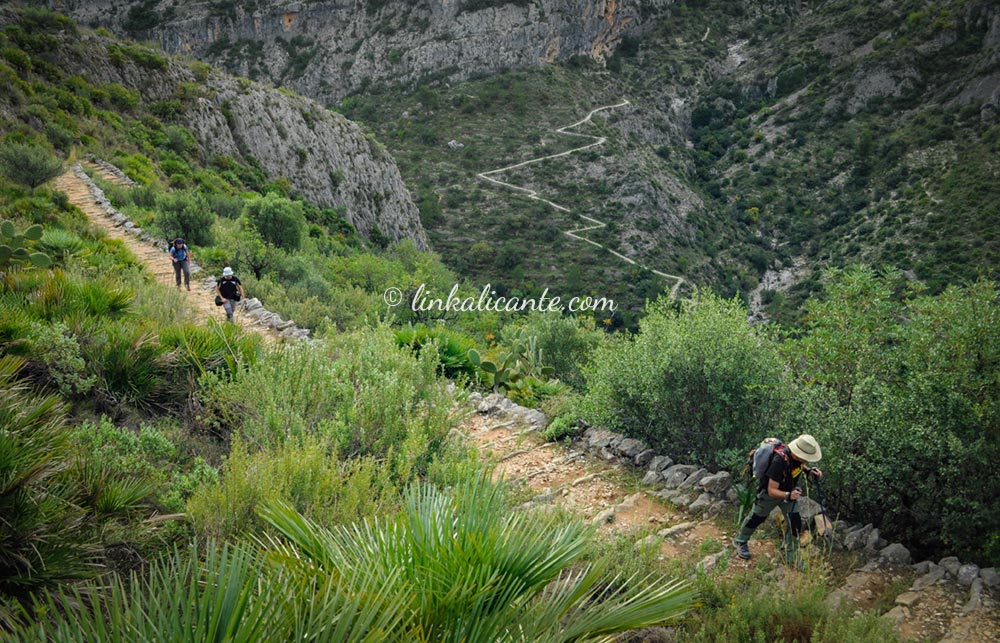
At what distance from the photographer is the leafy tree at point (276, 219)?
1761 cm

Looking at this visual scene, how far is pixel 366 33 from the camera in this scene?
7225 cm

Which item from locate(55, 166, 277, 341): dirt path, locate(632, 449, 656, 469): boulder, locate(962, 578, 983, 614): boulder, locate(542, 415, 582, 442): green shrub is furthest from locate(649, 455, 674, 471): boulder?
locate(55, 166, 277, 341): dirt path

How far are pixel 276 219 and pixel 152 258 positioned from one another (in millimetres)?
5505

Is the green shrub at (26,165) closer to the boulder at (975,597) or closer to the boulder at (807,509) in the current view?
the boulder at (807,509)

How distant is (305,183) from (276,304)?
84.5 ft

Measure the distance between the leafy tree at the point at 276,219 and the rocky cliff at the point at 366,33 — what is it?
5558 centimetres

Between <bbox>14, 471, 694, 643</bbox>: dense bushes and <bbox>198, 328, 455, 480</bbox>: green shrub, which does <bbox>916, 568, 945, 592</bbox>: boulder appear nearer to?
<bbox>14, 471, 694, 643</bbox>: dense bushes

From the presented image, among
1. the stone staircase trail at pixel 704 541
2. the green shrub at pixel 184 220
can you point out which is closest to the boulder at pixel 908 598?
the stone staircase trail at pixel 704 541

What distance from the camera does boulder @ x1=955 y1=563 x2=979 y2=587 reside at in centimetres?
409

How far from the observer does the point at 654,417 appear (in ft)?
20.6

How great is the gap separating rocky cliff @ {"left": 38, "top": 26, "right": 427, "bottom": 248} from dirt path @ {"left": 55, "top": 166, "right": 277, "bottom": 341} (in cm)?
1155

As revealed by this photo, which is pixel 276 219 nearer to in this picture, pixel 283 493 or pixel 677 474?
pixel 677 474

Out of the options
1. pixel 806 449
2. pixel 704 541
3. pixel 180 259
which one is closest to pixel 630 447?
pixel 704 541

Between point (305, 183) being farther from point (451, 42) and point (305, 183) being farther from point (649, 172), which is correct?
point (451, 42)
